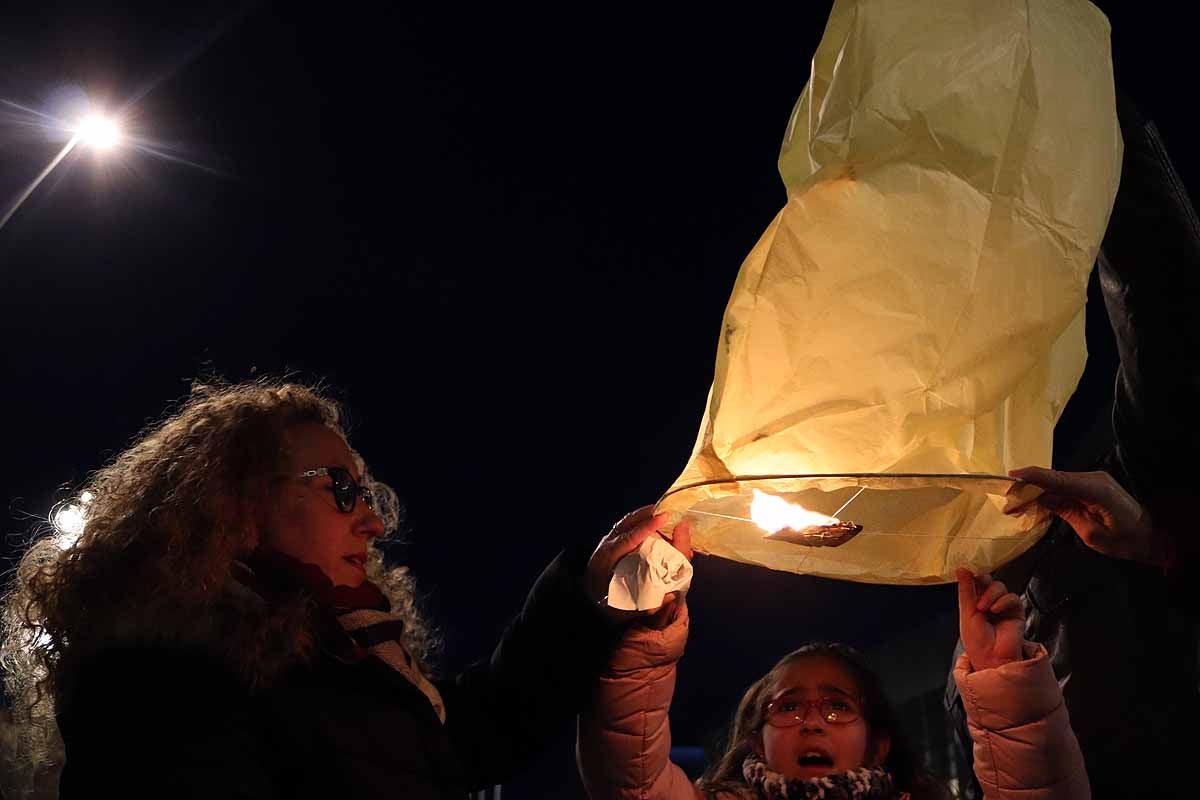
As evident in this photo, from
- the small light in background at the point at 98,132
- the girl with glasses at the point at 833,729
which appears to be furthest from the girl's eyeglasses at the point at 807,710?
the small light in background at the point at 98,132

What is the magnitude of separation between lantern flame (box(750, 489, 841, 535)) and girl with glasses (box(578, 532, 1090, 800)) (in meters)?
0.32

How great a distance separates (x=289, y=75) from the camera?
4.35 meters

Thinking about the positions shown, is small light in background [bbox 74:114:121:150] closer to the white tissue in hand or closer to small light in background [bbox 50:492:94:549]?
small light in background [bbox 50:492:94:549]

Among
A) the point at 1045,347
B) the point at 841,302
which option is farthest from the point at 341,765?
the point at 1045,347

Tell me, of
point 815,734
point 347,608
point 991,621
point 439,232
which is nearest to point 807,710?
point 815,734

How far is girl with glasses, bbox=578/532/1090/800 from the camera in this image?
1809mm

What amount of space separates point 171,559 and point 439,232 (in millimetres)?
3827

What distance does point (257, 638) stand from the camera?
160 cm

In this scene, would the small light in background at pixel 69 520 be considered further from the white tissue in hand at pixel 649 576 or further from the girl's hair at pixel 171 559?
the white tissue in hand at pixel 649 576

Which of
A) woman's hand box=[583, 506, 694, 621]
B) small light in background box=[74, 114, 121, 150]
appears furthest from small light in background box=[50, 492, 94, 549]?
small light in background box=[74, 114, 121, 150]

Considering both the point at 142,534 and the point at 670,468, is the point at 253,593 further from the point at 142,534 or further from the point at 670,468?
the point at 670,468

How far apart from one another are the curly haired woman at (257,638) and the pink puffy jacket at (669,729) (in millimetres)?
72

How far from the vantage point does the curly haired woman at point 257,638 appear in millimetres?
1478

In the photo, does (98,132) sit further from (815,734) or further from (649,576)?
(815,734)
